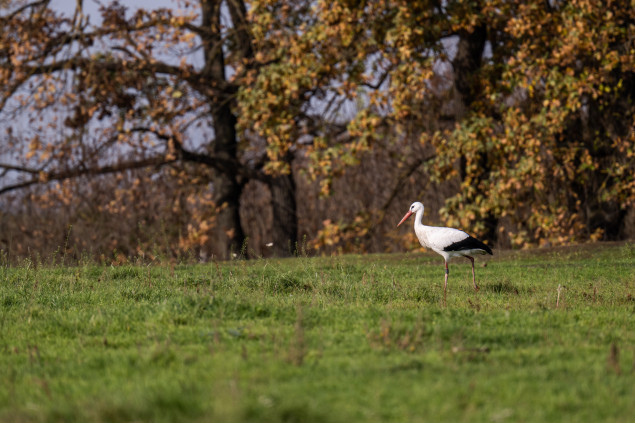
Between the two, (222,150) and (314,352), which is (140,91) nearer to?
(222,150)

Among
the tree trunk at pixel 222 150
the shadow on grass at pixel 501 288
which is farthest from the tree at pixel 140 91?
the shadow on grass at pixel 501 288

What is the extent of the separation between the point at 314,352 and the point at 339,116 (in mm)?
20889

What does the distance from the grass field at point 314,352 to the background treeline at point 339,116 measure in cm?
895

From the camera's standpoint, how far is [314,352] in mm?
7398

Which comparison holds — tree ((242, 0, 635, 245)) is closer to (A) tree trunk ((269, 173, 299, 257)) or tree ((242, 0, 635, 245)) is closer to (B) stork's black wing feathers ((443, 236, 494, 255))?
(A) tree trunk ((269, 173, 299, 257))

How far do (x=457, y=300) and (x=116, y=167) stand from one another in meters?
19.4

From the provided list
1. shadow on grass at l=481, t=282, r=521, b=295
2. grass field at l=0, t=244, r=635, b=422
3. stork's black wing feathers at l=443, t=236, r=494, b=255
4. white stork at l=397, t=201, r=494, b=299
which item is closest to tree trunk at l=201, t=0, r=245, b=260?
white stork at l=397, t=201, r=494, b=299

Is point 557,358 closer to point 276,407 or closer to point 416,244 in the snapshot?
point 276,407

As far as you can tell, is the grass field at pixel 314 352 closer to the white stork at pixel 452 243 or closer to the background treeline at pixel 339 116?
the white stork at pixel 452 243

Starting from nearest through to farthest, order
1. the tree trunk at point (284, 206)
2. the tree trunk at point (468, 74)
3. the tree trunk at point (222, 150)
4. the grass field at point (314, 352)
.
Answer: the grass field at point (314, 352), the tree trunk at point (468, 74), the tree trunk at point (284, 206), the tree trunk at point (222, 150)

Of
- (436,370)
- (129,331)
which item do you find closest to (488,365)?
(436,370)

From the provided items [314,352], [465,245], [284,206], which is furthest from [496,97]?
[314,352]

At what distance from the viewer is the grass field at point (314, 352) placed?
576 centimetres

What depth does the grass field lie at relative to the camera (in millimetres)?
5758
